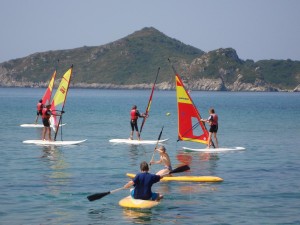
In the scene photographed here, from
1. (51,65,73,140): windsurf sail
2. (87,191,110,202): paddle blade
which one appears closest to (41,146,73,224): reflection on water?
Result: (87,191,110,202): paddle blade

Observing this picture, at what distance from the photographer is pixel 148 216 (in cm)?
1909

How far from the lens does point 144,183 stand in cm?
1950

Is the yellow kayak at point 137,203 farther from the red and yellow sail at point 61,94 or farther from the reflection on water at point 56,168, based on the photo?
the red and yellow sail at point 61,94

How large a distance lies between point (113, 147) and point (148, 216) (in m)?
18.3

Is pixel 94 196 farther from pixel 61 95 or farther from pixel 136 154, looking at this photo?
pixel 61 95

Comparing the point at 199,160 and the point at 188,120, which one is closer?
the point at 199,160

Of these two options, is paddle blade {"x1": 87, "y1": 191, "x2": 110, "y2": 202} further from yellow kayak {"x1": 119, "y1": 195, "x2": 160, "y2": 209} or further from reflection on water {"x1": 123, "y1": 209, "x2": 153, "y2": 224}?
reflection on water {"x1": 123, "y1": 209, "x2": 153, "y2": 224}

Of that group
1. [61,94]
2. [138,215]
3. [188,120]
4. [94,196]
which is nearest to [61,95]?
[61,94]

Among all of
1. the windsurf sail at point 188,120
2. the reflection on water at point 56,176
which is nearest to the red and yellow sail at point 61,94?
the reflection on water at point 56,176

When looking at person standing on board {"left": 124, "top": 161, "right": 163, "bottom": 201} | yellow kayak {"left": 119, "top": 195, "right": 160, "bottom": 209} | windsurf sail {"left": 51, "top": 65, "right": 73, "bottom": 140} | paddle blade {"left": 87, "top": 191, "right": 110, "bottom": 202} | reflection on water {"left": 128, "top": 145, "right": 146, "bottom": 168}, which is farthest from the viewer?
windsurf sail {"left": 51, "top": 65, "right": 73, "bottom": 140}

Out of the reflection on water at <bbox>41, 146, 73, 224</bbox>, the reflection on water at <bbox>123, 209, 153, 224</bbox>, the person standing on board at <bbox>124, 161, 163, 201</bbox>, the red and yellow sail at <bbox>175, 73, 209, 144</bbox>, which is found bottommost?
the reflection on water at <bbox>123, 209, 153, 224</bbox>

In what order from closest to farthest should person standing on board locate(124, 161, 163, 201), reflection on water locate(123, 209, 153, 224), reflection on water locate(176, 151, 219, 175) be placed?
1. reflection on water locate(123, 209, 153, 224)
2. person standing on board locate(124, 161, 163, 201)
3. reflection on water locate(176, 151, 219, 175)

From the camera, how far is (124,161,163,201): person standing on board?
1939cm

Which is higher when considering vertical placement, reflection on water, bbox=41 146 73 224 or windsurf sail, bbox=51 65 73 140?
windsurf sail, bbox=51 65 73 140
